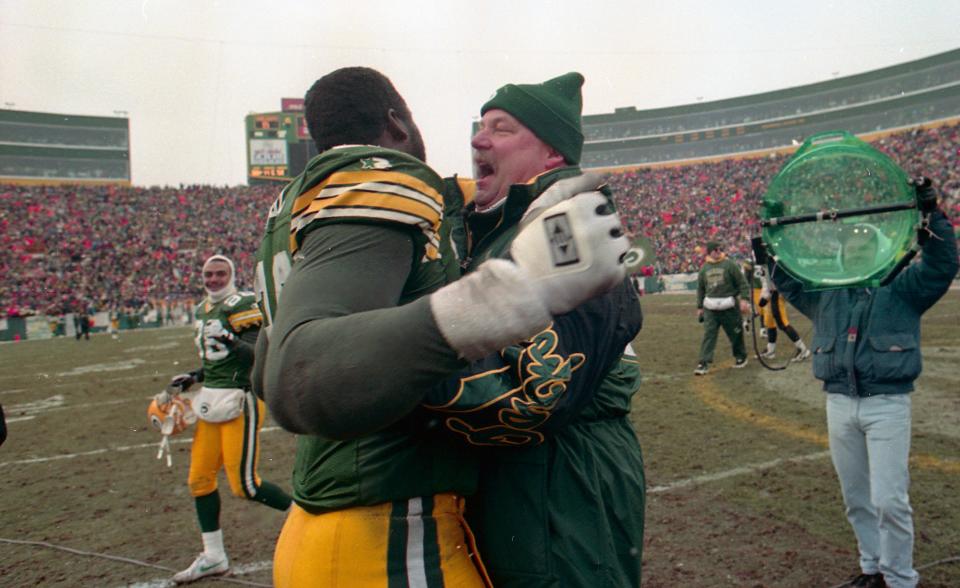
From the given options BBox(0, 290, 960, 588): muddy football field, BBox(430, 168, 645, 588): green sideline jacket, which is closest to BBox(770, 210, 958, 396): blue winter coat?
BBox(0, 290, 960, 588): muddy football field

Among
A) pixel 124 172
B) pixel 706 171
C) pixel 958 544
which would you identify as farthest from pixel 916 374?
pixel 124 172

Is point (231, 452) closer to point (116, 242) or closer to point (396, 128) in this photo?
point (396, 128)

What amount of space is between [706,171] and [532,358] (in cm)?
5457

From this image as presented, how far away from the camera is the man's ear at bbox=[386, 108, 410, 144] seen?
1.55 metres

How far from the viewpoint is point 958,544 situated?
402 centimetres

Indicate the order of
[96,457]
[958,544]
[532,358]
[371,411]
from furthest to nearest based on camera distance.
A: 1. [96,457]
2. [958,544]
3. [532,358]
4. [371,411]

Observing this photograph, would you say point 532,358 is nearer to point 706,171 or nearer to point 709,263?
point 709,263

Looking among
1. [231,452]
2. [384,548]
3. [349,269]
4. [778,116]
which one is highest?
[778,116]

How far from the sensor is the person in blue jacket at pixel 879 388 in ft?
11.4

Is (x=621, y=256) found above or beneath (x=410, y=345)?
above

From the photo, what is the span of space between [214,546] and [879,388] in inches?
168

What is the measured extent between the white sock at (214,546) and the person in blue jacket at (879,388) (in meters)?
3.93

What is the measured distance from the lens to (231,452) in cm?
494

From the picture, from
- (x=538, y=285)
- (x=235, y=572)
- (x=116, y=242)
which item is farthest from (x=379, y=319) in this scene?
(x=116, y=242)
